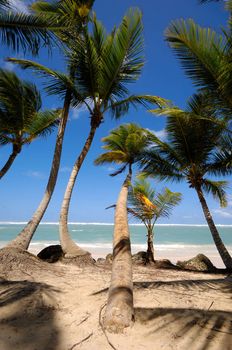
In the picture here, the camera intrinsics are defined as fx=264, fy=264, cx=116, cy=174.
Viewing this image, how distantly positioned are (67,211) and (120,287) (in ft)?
17.5

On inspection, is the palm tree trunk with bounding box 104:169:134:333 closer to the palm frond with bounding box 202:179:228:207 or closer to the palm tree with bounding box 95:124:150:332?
the palm tree with bounding box 95:124:150:332

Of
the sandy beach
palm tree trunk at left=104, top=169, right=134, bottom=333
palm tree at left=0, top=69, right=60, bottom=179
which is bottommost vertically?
the sandy beach

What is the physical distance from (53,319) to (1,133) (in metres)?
7.35

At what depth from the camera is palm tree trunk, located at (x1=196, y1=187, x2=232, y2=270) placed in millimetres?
8969

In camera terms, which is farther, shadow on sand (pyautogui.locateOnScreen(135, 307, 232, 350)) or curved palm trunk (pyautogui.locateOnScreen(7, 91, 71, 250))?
curved palm trunk (pyautogui.locateOnScreen(7, 91, 71, 250))

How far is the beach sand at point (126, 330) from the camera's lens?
8.57ft

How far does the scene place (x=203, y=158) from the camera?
31.8 feet

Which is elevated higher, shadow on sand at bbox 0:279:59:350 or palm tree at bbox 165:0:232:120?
palm tree at bbox 165:0:232:120

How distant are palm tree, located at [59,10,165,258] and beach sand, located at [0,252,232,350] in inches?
153

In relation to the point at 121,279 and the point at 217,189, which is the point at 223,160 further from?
the point at 121,279

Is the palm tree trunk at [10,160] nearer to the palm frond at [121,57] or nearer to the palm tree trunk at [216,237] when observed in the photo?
the palm frond at [121,57]

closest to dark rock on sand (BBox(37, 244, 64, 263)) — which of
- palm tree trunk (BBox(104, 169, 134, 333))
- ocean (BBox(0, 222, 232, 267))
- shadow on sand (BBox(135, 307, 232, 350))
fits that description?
palm tree trunk (BBox(104, 169, 134, 333))

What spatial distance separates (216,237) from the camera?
30.3 feet

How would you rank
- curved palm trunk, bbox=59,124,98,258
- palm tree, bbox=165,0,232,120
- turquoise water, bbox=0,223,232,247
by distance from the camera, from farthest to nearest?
1. turquoise water, bbox=0,223,232,247
2. curved palm trunk, bbox=59,124,98,258
3. palm tree, bbox=165,0,232,120
